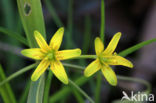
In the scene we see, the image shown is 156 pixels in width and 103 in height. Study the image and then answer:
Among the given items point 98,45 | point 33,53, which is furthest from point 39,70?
point 98,45

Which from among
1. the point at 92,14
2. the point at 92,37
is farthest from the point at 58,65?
the point at 92,14

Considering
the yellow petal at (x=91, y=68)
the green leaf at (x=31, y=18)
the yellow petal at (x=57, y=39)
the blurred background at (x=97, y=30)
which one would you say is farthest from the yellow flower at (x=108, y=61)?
the blurred background at (x=97, y=30)

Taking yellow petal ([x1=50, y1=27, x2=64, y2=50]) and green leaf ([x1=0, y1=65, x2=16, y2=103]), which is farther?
green leaf ([x1=0, y1=65, x2=16, y2=103])

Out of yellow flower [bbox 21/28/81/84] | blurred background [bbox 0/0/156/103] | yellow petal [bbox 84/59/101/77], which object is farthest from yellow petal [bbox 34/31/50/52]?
blurred background [bbox 0/0/156/103]

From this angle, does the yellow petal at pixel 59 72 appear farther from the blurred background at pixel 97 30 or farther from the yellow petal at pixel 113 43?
the blurred background at pixel 97 30

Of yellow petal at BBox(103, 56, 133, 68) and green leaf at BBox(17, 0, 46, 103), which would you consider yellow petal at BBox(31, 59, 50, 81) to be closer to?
green leaf at BBox(17, 0, 46, 103)

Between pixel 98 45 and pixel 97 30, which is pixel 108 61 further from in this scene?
pixel 97 30
